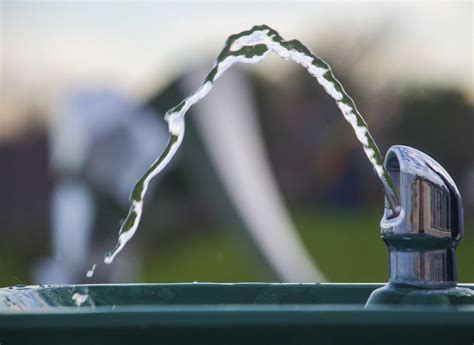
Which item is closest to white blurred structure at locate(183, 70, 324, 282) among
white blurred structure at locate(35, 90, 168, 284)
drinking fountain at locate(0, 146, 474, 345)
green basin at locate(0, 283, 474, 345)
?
white blurred structure at locate(35, 90, 168, 284)

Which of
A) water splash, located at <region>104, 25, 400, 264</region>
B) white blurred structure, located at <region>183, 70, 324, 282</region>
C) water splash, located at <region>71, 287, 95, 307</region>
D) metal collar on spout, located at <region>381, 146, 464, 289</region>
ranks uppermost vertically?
water splash, located at <region>104, 25, 400, 264</region>

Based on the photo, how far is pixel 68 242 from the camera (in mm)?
5277

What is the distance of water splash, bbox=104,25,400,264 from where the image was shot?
0.78 metres

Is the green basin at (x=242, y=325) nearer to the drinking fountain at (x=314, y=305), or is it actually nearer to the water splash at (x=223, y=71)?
the drinking fountain at (x=314, y=305)

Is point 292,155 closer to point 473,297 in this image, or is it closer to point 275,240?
point 275,240

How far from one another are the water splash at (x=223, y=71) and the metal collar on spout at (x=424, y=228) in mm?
15

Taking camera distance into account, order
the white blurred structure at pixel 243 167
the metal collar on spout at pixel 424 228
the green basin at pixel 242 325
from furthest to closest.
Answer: the white blurred structure at pixel 243 167
the metal collar on spout at pixel 424 228
the green basin at pixel 242 325

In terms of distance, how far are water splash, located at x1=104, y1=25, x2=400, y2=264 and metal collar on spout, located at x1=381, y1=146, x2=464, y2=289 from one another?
0.05 ft

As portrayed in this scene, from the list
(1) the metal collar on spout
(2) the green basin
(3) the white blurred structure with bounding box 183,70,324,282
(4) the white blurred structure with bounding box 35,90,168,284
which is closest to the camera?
(2) the green basin

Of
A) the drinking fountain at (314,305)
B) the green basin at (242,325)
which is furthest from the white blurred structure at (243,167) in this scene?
the green basin at (242,325)

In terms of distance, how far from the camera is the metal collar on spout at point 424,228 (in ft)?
2.47

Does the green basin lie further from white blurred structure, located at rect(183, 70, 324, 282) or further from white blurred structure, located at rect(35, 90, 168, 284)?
white blurred structure, located at rect(35, 90, 168, 284)

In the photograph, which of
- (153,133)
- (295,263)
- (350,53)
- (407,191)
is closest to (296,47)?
(407,191)

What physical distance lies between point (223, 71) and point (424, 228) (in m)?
0.20
